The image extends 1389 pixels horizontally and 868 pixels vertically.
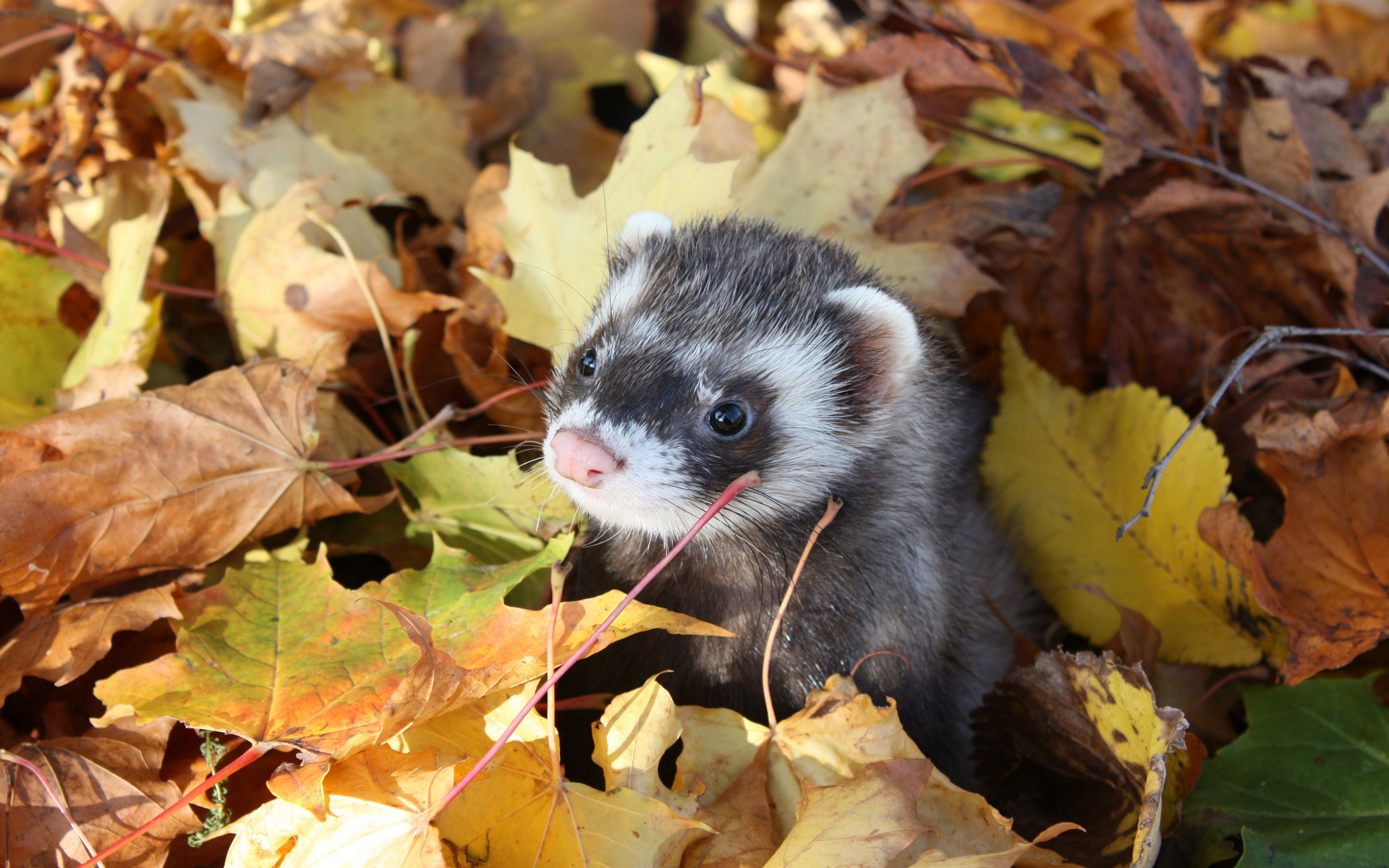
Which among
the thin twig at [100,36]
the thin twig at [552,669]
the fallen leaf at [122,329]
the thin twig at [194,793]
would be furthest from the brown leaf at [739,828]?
the thin twig at [100,36]

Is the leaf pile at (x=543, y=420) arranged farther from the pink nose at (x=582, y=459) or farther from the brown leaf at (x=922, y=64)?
the pink nose at (x=582, y=459)

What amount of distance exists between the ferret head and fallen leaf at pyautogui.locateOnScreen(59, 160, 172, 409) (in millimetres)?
936

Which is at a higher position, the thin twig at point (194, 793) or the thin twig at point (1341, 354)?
the thin twig at point (1341, 354)

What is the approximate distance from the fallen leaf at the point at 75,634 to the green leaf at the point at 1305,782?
207 centimetres

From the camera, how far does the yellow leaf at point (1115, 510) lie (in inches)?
87.7

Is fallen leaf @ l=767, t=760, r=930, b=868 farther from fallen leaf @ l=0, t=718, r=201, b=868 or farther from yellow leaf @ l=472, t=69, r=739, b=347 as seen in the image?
yellow leaf @ l=472, t=69, r=739, b=347

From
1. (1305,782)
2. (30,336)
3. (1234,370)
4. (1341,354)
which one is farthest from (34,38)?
(1305,782)

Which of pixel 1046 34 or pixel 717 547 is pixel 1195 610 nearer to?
pixel 717 547

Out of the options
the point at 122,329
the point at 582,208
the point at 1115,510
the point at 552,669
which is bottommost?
the point at 1115,510

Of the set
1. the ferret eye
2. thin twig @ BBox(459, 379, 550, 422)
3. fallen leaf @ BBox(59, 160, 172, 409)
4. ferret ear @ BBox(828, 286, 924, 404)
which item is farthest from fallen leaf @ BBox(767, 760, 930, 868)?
fallen leaf @ BBox(59, 160, 172, 409)

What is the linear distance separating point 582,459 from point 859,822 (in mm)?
745

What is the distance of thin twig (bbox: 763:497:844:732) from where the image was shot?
175cm

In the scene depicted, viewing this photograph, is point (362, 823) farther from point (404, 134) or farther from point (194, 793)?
point (404, 134)

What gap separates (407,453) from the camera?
6.91 ft
